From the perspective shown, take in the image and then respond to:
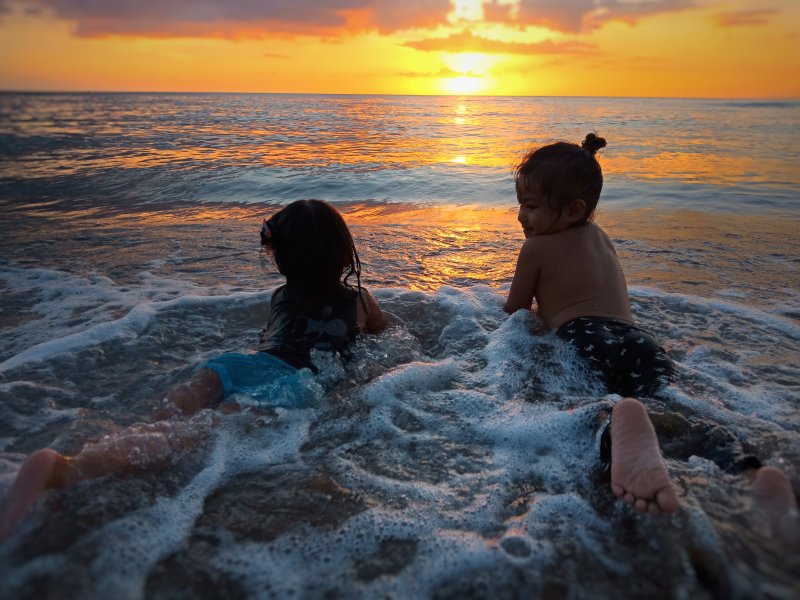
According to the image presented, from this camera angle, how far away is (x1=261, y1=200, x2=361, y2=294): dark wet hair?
2855 mm

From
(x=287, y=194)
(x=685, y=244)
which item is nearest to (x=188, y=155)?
(x=287, y=194)

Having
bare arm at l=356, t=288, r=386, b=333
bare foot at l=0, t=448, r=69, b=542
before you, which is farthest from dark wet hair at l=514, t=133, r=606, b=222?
bare foot at l=0, t=448, r=69, b=542

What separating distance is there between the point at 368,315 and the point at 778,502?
7.03ft

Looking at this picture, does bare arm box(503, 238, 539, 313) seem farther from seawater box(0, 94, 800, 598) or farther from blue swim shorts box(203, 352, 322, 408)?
blue swim shorts box(203, 352, 322, 408)

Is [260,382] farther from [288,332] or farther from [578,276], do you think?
[578,276]

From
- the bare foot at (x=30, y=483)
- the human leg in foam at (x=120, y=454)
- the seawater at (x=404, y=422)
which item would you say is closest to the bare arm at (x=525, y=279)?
the seawater at (x=404, y=422)

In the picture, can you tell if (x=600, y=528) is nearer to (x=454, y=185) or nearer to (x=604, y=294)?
(x=604, y=294)

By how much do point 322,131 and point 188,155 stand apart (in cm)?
607

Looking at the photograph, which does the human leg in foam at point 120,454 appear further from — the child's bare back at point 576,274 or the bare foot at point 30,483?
the child's bare back at point 576,274

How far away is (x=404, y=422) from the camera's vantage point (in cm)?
250

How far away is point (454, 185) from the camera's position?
938 cm

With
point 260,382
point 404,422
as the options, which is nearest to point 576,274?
point 404,422

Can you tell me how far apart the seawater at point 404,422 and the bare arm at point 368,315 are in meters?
0.09

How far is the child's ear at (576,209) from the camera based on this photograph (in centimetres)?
311
